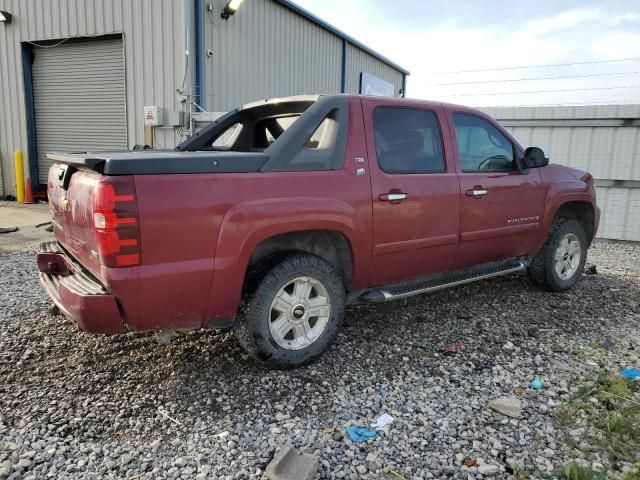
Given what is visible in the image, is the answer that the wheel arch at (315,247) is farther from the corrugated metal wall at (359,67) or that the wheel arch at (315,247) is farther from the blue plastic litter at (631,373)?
the corrugated metal wall at (359,67)

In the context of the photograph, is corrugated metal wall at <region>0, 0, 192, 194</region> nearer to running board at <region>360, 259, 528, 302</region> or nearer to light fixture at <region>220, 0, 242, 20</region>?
light fixture at <region>220, 0, 242, 20</region>

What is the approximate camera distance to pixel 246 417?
110 inches

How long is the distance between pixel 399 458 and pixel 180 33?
9.66 m

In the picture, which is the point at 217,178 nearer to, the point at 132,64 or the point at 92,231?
the point at 92,231

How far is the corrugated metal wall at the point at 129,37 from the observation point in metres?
10.1

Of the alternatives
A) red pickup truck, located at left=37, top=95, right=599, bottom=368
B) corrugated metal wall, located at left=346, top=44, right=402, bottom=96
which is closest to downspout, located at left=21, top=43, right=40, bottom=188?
red pickup truck, located at left=37, top=95, right=599, bottom=368

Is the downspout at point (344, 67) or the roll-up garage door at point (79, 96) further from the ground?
the downspout at point (344, 67)

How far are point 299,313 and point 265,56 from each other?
10.8 m

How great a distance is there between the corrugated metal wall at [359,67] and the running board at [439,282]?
13844 millimetres

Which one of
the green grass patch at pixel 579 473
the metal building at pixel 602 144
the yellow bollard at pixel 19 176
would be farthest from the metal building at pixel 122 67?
the green grass patch at pixel 579 473

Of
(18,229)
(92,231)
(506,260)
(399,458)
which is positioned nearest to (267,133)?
(92,231)

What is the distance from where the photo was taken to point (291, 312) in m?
3.27

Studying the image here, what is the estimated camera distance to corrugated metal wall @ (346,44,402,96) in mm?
17359

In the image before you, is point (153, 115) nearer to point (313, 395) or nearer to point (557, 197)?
point (557, 197)
